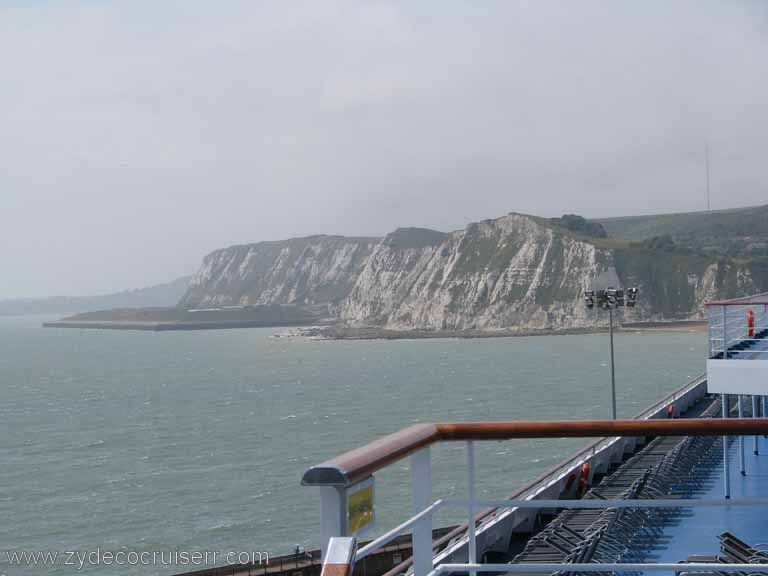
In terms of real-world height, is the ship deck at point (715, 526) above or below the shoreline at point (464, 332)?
above

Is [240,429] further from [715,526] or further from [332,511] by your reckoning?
[332,511]

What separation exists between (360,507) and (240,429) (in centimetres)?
4940

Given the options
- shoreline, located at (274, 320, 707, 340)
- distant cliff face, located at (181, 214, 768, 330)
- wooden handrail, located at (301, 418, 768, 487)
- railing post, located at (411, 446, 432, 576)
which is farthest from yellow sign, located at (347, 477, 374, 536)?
distant cliff face, located at (181, 214, 768, 330)

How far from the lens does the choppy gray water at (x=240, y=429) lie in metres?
28.7

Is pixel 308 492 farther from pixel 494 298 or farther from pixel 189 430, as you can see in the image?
pixel 494 298

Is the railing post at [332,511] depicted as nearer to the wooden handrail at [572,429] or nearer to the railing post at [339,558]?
the railing post at [339,558]

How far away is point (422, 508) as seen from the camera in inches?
107

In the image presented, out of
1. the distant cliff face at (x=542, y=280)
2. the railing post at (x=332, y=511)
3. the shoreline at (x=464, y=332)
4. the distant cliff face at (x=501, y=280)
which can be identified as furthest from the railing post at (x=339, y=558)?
the distant cliff face at (x=501, y=280)

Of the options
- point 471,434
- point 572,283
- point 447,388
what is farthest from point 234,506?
point 572,283

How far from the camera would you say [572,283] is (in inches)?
6516

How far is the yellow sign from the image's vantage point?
85.2 inches

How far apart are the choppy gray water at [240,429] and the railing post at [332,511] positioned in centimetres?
2255

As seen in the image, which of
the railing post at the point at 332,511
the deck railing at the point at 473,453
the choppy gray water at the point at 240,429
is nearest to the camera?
the railing post at the point at 332,511

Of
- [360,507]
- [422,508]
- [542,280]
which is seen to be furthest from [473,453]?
[542,280]
